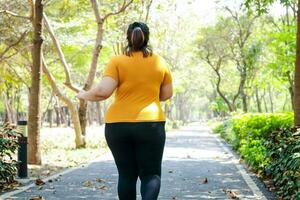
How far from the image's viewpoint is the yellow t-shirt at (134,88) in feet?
13.0

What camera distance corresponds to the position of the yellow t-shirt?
3969mm

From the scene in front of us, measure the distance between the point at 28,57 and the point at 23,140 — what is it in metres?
17.3

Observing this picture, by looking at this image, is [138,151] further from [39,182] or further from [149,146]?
[39,182]

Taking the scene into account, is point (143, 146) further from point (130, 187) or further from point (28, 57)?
point (28, 57)

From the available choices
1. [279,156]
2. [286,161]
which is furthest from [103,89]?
[279,156]

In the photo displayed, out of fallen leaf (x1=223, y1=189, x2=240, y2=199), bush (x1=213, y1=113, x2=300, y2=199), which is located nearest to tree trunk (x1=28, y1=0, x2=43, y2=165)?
bush (x1=213, y1=113, x2=300, y2=199)

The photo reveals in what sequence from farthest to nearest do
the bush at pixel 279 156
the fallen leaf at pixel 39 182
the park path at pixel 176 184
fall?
the fallen leaf at pixel 39 182
the park path at pixel 176 184
the bush at pixel 279 156

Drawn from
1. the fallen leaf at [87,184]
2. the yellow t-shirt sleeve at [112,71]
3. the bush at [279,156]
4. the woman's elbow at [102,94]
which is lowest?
the fallen leaf at [87,184]

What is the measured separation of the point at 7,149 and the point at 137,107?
4525 millimetres

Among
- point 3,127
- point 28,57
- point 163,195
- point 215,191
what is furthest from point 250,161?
point 28,57

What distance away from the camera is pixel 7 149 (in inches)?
313

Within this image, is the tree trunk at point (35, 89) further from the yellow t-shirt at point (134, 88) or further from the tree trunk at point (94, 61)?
the yellow t-shirt at point (134, 88)

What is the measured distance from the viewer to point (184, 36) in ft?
137

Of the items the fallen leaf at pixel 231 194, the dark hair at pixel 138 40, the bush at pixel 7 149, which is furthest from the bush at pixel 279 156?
the bush at pixel 7 149
